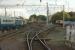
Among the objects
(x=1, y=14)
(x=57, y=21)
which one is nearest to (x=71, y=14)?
(x=57, y=21)

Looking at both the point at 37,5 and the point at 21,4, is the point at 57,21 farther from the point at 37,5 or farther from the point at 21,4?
the point at 21,4

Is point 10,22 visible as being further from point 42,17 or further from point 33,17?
point 42,17

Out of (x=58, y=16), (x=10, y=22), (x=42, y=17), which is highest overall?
(x=58, y=16)

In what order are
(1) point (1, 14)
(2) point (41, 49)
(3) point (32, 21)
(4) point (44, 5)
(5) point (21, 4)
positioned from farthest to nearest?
(3) point (32, 21)
(1) point (1, 14)
(4) point (44, 5)
(5) point (21, 4)
(2) point (41, 49)

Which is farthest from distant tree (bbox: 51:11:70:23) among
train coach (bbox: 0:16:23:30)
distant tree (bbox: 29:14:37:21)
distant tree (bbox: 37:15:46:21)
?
train coach (bbox: 0:16:23:30)

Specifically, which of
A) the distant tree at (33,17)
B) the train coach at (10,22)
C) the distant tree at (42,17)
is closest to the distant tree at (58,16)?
the distant tree at (42,17)

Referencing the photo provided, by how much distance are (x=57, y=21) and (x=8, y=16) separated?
6151mm

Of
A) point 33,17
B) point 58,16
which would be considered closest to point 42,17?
point 33,17

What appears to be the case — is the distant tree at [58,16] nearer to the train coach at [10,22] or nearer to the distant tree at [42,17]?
the distant tree at [42,17]

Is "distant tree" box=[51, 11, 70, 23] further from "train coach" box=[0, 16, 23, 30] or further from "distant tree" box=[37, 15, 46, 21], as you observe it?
"train coach" box=[0, 16, 23, 30]

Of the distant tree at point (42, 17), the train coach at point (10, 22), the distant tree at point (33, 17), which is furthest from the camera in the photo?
the distant tree at point (42, 17)

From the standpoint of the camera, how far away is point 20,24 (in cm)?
2456

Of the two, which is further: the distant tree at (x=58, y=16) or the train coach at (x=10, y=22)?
the distant tree at (x=58, y=16)

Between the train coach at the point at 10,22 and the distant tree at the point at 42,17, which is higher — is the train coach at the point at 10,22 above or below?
below
